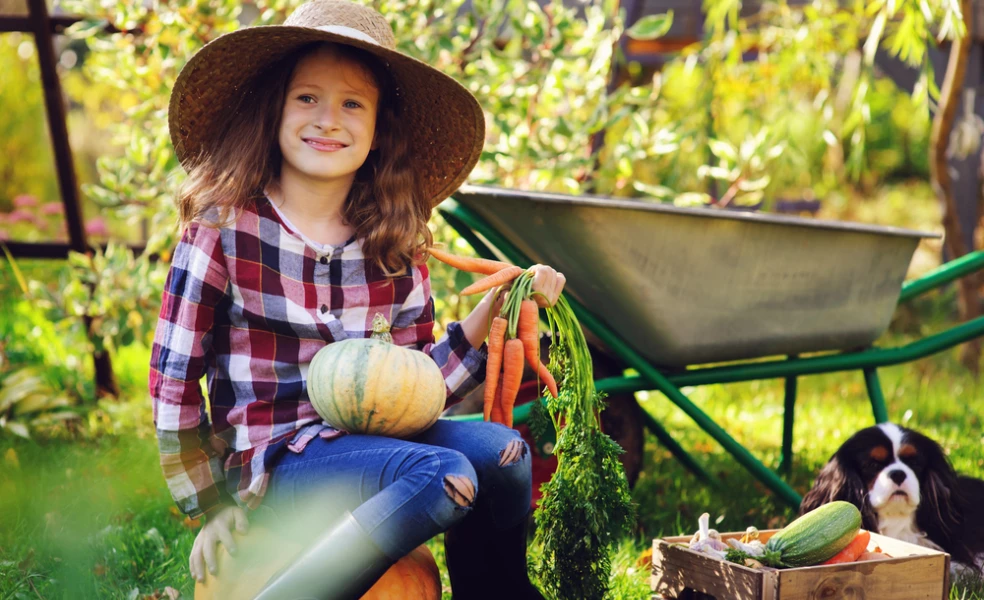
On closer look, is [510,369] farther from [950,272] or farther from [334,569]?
[950,272]

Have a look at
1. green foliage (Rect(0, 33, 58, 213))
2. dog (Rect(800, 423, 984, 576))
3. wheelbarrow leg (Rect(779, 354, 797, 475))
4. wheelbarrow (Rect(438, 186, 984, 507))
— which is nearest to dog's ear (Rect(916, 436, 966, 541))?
dog (Rect(800, 423, 984, 576))

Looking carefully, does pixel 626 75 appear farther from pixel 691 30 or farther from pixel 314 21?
pixel 314 21

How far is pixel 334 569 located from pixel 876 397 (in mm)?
1703

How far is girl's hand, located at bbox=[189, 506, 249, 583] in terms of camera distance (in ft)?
5.48

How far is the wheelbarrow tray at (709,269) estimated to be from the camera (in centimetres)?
235

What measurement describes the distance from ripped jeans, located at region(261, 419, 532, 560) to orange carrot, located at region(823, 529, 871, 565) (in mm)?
649

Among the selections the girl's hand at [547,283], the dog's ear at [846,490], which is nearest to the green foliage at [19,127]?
the girl's hand at [547,283]

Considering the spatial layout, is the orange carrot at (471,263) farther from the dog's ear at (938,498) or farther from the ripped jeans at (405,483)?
the dog's ear at (938,498)

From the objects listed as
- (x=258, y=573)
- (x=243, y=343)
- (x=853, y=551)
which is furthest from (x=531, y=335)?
(x=853, y=551)

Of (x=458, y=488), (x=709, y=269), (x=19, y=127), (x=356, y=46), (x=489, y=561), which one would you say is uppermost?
(x=356, y=46)

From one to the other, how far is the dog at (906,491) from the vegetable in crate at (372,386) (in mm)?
1080

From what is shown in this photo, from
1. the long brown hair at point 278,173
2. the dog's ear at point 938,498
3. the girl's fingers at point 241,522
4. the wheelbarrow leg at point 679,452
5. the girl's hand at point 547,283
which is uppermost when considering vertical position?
the long brown hair at point 278,173

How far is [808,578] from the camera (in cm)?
180

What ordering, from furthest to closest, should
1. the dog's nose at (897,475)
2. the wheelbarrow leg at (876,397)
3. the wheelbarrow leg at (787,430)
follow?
1. the wheelbarrow leg at (787,430)
2. the wheelbarrow leg at (876,397)
3. the dog's nose at (897,475)
